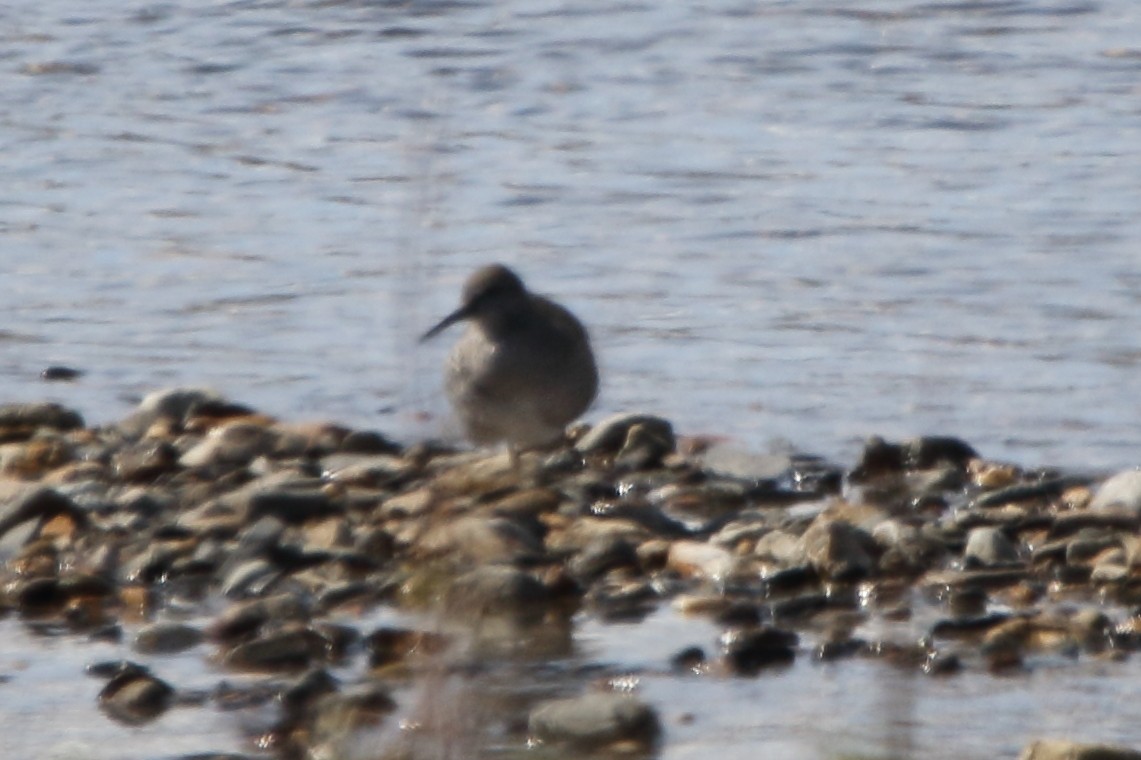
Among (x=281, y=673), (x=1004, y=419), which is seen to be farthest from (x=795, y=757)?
(x=1004, y=419)

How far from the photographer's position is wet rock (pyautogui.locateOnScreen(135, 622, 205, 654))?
6.75 m

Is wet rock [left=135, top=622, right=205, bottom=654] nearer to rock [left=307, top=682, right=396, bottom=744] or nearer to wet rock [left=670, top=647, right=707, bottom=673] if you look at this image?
rock [left=307, top=682, right=396, bottom=744]

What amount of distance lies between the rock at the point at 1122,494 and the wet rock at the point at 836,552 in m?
0.95

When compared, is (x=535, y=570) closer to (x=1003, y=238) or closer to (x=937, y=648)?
(x=937, y=648)

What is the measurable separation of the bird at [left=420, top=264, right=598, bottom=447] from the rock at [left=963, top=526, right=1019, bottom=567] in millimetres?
2181

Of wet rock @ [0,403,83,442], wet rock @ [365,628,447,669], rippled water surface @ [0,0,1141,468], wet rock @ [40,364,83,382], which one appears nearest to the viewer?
wet rock @ [365,628,447,669]

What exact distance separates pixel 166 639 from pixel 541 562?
1.18 meters

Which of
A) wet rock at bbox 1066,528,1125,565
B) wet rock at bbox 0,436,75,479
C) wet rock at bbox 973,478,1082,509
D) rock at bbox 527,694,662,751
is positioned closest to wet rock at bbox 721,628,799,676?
rock at bbox 527,694,662,751

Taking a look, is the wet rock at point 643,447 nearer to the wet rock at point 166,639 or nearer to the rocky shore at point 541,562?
the rocky shore at point 541,562

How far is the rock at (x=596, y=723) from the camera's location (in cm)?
571

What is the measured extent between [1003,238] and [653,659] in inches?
235

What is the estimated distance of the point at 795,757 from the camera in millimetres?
5590

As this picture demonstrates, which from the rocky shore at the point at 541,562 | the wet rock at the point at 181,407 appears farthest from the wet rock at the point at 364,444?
the wet rock at the point at 181,407

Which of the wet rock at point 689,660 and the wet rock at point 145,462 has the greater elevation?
the wet rock at point 689,660
